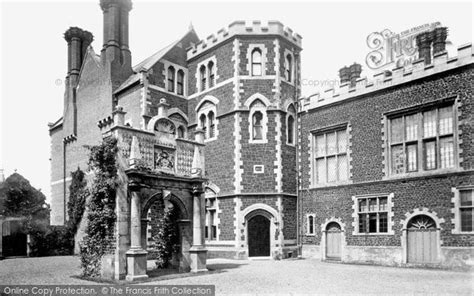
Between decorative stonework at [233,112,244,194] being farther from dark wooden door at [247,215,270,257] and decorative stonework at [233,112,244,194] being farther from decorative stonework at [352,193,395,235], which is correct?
decorative stonework at [352,193,395,235]

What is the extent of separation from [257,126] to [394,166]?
787 centimetres

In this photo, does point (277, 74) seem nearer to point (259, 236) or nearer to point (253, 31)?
point (253, 31)

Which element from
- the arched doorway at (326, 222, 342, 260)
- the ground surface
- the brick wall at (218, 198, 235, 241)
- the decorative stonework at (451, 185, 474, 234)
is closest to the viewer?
the ground surface

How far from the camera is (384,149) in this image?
2100 centimetres

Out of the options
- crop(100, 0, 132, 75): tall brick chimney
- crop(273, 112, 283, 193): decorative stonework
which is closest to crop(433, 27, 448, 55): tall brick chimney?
crop(273, 112, 283, 193): decorative stonework

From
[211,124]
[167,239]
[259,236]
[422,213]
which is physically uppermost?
[211,124]

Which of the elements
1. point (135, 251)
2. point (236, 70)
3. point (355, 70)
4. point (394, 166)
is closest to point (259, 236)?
point (394, 166)

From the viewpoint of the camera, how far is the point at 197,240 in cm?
1686

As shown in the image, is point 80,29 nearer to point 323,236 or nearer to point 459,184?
point 323,236

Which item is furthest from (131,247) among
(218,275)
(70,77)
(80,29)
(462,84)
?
(80,29)

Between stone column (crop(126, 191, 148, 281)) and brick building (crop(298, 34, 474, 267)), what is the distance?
11.7m

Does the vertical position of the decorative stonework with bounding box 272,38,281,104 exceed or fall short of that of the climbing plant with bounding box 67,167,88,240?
it exceeds it

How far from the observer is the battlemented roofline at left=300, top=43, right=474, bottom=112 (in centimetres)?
1838

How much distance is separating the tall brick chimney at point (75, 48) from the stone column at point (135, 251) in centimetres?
2338
